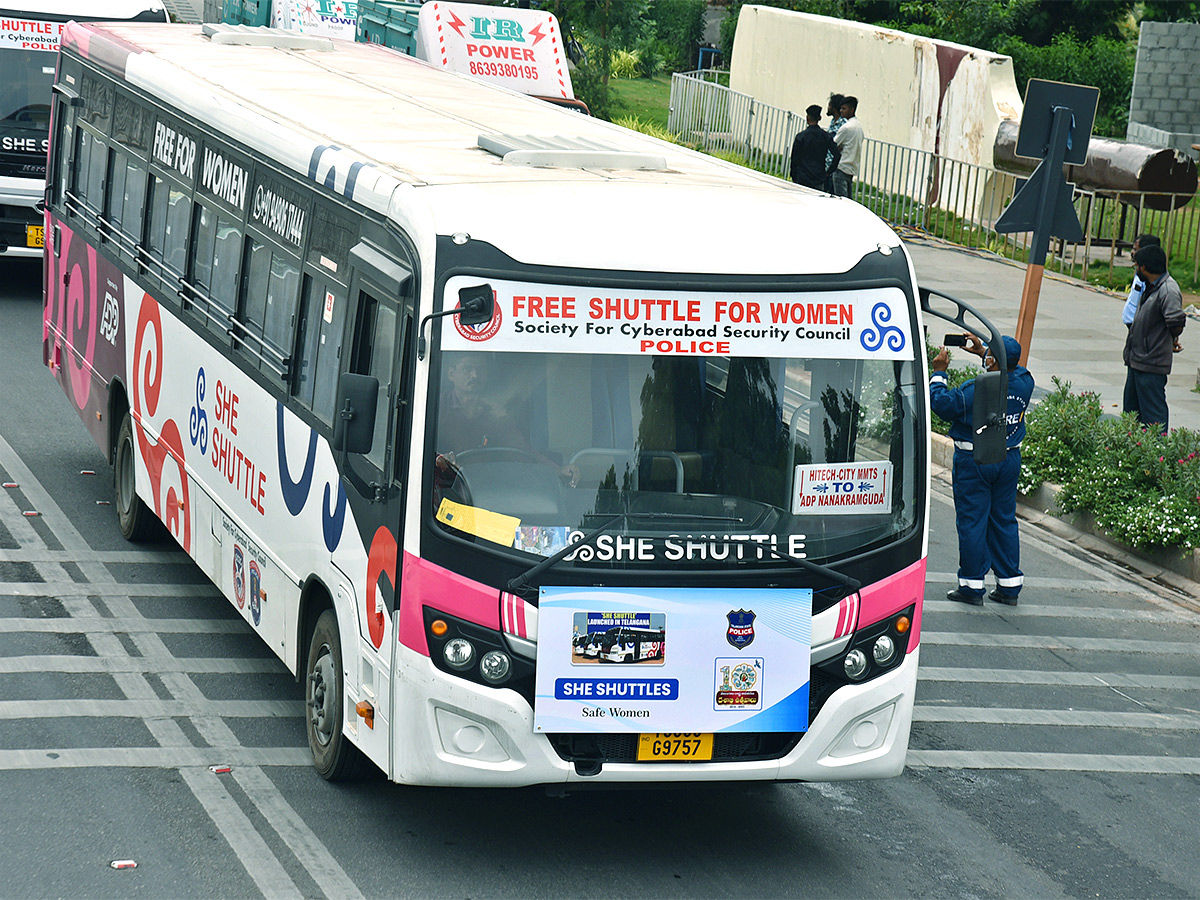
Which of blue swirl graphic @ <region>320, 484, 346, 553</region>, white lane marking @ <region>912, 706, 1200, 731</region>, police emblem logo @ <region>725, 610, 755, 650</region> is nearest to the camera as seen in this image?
police emblem logo @ <region>725, 610, 755, 650</region>

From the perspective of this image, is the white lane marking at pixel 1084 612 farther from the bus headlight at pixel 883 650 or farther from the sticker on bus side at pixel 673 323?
the sticker on bus side at pixel 673 323

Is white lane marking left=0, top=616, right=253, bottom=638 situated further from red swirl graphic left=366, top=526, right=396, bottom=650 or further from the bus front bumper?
the bus front bumper

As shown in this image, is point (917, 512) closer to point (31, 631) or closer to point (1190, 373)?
point (31, 631)

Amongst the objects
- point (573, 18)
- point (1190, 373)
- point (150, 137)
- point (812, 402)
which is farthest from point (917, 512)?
point (573, 18)

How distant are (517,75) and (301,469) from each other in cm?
1403

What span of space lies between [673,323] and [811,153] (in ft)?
51.5

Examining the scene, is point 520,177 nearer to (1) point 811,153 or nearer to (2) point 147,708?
(2) point 147,708

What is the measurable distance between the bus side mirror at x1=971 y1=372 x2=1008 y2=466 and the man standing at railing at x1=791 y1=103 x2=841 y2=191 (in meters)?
14.3

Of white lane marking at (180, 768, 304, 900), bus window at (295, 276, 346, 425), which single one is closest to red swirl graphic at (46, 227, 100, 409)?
bus window at (295, 276, 346, 425)

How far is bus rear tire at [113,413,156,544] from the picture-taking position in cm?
1053

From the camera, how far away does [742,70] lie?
36062 millimetres

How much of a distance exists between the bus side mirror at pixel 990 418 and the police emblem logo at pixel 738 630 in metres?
1.59

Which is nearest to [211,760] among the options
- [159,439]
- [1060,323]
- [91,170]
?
[159,439]

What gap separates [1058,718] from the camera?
8.93m
